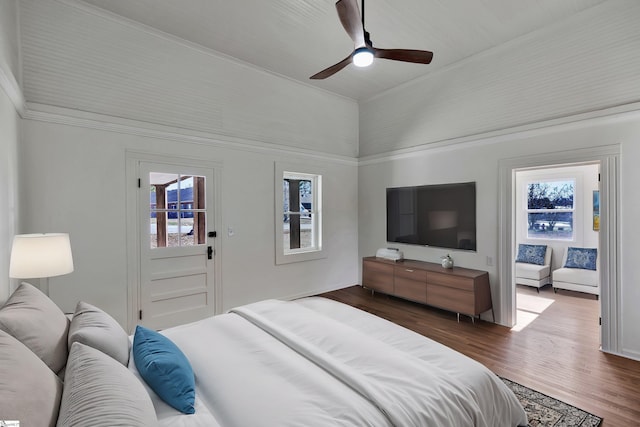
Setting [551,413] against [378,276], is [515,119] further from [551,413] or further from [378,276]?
[551,413]

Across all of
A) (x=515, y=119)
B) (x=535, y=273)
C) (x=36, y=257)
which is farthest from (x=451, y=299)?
(x=36, y=257)

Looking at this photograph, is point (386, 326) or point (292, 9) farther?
point (292, 9)

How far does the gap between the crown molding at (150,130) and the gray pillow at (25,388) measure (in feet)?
8.83

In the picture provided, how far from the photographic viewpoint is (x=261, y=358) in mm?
1624

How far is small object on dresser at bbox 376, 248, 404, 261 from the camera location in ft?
15.7

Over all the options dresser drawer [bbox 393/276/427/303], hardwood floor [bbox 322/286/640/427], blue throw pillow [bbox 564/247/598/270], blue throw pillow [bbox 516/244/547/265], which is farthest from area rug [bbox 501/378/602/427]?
blue throw pillow [bbox 516/244/547/265]

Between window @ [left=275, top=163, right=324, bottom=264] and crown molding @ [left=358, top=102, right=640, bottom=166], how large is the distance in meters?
1.33

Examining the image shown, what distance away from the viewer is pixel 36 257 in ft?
6.98

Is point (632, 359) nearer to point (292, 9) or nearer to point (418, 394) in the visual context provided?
point (418, 394)

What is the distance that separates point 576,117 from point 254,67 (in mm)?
3876

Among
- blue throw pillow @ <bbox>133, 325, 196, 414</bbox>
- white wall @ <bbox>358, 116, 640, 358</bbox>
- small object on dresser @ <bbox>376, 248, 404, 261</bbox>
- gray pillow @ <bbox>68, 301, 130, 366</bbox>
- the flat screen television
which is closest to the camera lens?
blue throw pillow @ <bbox>133, 325, 196, 414</bbox>

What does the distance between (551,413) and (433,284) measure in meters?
2.01

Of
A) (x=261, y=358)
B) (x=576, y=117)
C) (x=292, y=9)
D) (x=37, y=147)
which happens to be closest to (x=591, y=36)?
(x=576, y=117)

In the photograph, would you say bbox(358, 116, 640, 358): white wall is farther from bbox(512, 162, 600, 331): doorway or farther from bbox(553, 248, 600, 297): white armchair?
bbox(553, 248, 600, 297): white armchair
